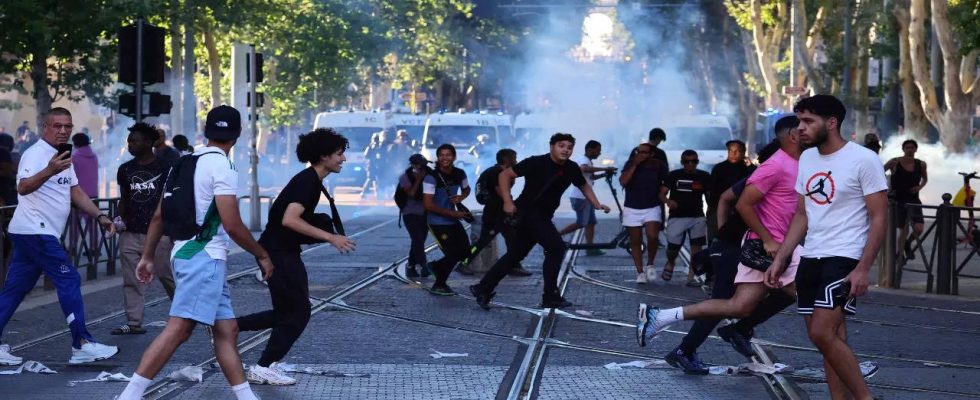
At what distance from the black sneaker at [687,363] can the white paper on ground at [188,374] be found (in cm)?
268

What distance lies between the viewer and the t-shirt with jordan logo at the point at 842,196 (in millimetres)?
6871

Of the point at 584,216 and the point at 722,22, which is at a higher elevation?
the point at 722,22

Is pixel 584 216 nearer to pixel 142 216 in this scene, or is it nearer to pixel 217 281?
pixel 142 216

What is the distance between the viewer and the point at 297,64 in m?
42.5

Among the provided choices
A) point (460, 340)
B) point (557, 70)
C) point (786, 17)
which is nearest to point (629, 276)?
point (460, 340)

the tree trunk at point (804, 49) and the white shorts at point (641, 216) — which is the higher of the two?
the tree trunk at point (804, 49)

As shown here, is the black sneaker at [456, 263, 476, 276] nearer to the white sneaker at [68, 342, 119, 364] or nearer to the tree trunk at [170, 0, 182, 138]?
the white sneaker at [68, 342, 119, 364]

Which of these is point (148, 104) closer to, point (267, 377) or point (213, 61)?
point (267, 377)

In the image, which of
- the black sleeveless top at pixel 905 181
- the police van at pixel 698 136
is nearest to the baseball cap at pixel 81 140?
the black sleeveless top at pixel 905 181

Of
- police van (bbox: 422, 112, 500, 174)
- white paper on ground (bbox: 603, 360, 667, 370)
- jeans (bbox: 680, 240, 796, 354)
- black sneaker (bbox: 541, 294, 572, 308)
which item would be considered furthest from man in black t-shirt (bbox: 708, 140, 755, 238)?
police van (bbox: 422, 112, 500, 174)

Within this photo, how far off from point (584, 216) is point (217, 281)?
11.3 metres

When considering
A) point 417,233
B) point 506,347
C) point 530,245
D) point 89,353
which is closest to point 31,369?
point 89,353

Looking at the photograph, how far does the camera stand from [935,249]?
15.1 meters

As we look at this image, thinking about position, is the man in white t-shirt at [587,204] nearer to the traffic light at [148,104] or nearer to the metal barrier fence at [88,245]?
the traffic light at [148,104]
